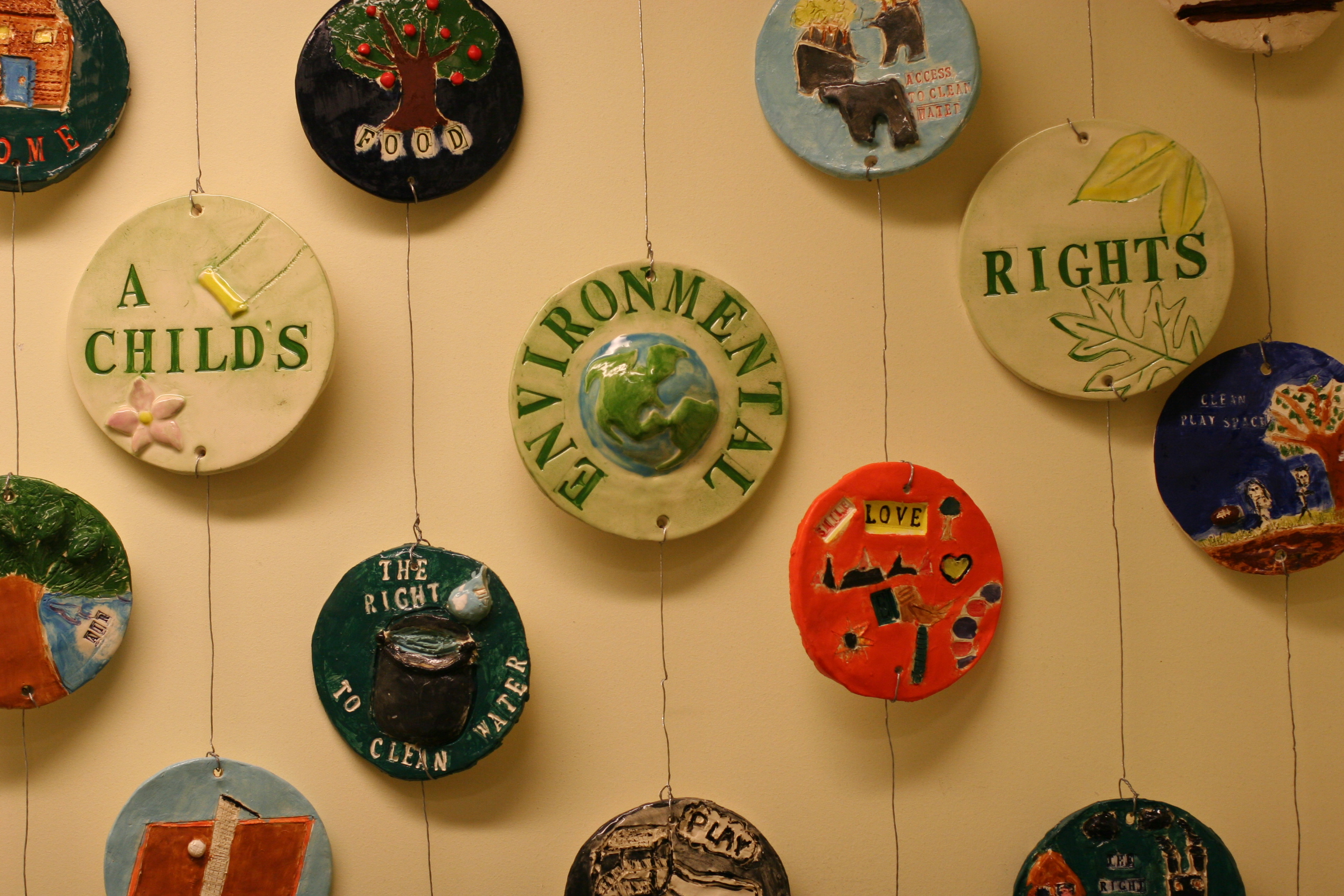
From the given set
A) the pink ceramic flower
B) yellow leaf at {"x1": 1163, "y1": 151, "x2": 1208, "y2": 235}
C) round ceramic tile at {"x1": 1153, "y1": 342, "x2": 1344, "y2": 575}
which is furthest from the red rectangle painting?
yellow leaf at {"x1": 1163, "y1": 151, "x2": 1208, "y2": 235}

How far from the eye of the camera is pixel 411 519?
3.56ft

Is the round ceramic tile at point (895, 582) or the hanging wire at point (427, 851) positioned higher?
the round ceramic tile at point (895, 582)

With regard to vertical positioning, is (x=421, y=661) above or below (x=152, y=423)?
below

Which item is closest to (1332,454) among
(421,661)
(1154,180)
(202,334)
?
(1154,180)

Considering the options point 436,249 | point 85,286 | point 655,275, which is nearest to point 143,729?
point 85,286

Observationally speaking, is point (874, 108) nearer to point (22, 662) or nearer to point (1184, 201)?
point (1184, 201)

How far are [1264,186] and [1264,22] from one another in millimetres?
177

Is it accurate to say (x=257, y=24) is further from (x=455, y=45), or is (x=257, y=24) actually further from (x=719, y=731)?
(x=719, y=731)

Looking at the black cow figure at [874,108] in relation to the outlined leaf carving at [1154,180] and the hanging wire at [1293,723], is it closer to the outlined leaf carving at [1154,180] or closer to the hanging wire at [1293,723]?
the outlined leaf carving at [1154,180]

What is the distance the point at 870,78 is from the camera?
3.53 feet

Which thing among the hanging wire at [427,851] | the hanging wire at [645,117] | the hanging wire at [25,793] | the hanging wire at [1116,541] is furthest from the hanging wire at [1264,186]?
the hanging wire at [25,793]

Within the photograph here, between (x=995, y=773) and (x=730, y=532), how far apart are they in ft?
1.32

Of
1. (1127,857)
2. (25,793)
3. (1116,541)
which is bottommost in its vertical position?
(1127,857)

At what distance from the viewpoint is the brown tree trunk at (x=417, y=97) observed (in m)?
1.05
